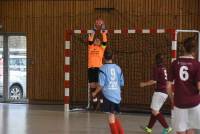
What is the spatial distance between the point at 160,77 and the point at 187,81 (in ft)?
10.8

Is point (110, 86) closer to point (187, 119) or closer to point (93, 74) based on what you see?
point (187, 119)

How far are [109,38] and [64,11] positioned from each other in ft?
7.13

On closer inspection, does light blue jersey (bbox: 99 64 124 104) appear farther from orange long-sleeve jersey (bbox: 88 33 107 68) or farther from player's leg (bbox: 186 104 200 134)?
orange long-sleeve jersey (bbox: 88 33 107 68)

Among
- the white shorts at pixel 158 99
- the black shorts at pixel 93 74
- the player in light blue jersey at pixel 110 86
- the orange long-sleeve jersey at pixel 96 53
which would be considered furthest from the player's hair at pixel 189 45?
the black shorts at pixel 93 74

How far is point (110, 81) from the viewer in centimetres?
924

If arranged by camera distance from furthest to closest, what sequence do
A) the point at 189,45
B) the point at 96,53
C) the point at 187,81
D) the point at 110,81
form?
1. the point at 96,53
2. the point at 110,81
3. the point at 187,81
4. the point at 189,45

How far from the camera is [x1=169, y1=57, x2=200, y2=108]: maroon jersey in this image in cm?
678

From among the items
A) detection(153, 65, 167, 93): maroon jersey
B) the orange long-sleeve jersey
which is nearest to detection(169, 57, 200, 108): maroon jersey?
detection(153, 65, 167, 93): maroon jersey

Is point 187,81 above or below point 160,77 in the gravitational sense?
above

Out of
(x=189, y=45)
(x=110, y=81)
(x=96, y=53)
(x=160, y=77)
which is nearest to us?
(x=189, y=45)

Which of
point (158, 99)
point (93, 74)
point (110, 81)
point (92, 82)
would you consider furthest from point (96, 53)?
point (110, 81)

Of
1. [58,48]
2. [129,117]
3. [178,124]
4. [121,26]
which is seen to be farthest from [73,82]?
[178,124]

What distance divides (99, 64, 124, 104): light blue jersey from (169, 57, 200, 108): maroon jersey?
248cm

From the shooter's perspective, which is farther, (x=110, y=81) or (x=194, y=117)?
(x=110, y=81)
